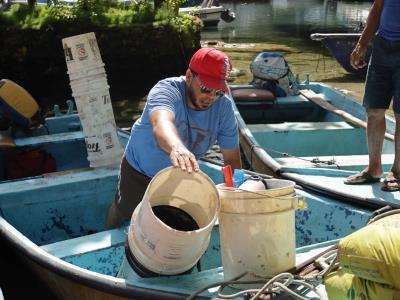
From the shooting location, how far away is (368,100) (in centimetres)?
455

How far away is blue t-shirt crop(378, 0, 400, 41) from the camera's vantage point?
4.36 meters

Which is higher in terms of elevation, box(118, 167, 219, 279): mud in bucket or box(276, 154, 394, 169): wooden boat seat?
box(118, 167, 219, 279): mud in bucket

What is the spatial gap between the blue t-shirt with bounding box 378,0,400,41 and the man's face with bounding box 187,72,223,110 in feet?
4.84

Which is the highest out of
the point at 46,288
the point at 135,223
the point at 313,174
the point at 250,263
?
the point at 135,223

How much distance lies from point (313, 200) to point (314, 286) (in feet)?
5.17

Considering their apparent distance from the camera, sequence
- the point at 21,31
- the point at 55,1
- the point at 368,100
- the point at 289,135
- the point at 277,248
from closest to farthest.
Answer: the point at 277,248 < the point at 368,100 < the point at 289,135 < the point at 21,31 < the point at 55,1

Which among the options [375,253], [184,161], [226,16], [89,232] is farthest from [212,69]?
[226,16]

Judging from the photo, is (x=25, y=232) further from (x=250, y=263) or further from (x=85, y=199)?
(x=250, y=263)

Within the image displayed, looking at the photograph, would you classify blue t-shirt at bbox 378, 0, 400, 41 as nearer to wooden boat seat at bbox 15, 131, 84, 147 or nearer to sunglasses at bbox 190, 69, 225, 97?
sunglasses at bbox 190, 69, 225, 97

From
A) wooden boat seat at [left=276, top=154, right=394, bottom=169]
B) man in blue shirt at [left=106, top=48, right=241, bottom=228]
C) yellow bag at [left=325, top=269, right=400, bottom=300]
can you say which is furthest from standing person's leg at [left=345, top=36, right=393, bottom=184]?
yellow bag at [left=325, top=269, right=400, bottom=300]

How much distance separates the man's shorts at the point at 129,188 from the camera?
4.00 m

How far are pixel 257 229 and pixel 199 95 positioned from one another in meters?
0.96

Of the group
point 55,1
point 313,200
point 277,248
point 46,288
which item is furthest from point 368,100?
point 55,1

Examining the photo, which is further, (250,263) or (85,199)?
(85,199)
